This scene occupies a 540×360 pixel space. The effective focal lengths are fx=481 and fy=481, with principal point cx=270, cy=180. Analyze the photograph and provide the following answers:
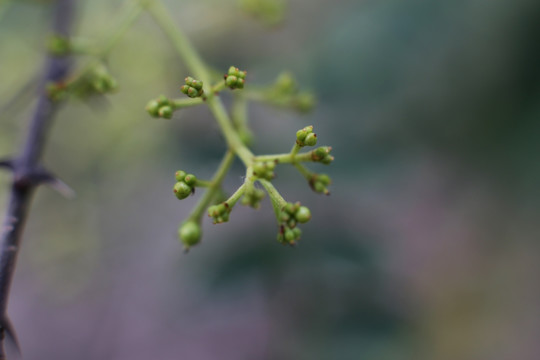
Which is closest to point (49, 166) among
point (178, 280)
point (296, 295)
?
point (178, 280)

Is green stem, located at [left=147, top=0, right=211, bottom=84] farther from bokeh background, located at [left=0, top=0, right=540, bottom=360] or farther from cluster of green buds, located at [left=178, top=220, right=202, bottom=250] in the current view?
cluster of green buds, located at [left=178, top=220, right=202, bottom=250]

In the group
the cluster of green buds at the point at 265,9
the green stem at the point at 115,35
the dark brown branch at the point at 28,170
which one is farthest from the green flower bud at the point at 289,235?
the cluster of green buds at the point at 265,9

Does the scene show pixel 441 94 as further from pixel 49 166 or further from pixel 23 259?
pixel 23 259

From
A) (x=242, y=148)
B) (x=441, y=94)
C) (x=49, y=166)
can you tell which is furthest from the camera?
(x=49, y=166)

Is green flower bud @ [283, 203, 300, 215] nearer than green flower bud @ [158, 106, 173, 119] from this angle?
Yes

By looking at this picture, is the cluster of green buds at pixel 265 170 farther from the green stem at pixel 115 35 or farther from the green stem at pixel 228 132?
the green stem at pixel 115 35

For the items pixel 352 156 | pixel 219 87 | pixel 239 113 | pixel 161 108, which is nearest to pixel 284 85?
pixel 239 113

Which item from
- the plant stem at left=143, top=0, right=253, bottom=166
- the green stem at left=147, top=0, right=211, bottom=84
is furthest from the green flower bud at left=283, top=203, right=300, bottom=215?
the green stem at left=147, top=0, right=211, bottom=84
